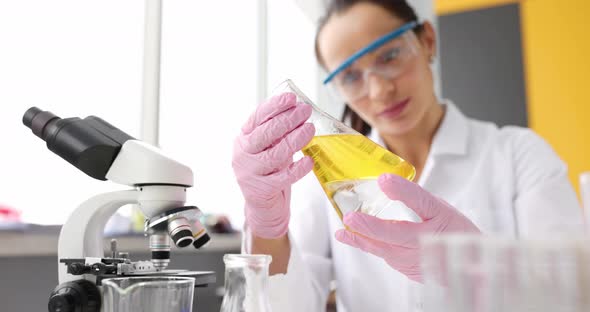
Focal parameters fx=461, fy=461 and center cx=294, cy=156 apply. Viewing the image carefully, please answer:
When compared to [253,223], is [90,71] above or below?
above

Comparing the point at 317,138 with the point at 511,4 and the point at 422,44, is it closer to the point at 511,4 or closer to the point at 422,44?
the point at 422,44

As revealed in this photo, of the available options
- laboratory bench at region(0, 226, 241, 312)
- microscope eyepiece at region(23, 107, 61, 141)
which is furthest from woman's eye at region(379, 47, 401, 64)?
microscope eyepiece at region(23, 107, 61, 141)

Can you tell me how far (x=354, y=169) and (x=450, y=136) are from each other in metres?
0.92

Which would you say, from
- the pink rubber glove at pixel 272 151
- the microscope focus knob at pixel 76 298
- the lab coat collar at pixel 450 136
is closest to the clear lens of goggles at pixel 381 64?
the lab coat collar at pixel 450 136

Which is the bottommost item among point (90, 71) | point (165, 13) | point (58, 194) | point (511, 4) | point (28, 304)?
point (28, 304)

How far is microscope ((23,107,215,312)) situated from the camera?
2.22ft

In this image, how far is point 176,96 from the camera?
216 centimetres

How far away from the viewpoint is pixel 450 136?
62.4 inches

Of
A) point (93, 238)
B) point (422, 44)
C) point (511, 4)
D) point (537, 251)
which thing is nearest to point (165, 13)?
point (422, 44)

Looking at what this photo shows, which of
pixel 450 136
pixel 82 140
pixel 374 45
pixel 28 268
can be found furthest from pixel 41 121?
pixel 450 136

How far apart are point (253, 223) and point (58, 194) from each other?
80 cm

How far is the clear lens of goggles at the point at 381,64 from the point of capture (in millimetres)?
1389

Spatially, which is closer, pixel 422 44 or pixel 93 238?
pixel 93 238

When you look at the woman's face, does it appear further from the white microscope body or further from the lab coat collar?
the white microscope body
